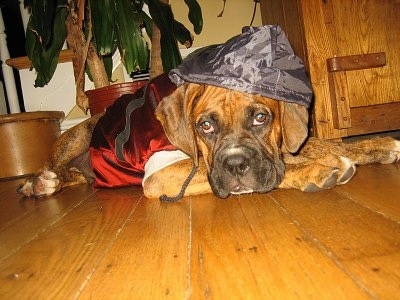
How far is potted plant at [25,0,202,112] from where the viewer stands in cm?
434

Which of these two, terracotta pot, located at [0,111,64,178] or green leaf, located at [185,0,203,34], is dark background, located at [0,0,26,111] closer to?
terracotta pot, located at [0,111,64,178]

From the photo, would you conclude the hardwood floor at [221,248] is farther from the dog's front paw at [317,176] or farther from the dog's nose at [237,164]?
the dog's nose at [237,164]

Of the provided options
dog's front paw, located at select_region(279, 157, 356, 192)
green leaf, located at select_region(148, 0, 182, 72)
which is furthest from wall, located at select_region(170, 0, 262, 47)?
dog's front paw, located at select_region(279, 157, 356, 192)

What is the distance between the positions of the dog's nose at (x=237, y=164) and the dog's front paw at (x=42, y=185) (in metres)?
2.01

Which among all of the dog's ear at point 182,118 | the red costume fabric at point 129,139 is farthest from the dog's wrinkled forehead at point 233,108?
the red costume fabric at point 129,139

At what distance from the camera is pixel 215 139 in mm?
2428

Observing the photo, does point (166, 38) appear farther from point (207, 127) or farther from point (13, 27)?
point (13, 27)

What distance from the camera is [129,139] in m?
2.92

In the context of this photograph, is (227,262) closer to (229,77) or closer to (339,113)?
(229,77)

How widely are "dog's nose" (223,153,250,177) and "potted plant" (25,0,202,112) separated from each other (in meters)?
2.40

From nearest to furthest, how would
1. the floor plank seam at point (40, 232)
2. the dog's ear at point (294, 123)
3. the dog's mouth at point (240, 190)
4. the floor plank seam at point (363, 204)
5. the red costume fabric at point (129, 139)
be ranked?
1. the floor plank seam at point (363, 204)
2. the floor plank seam at point (40, 232)
3. the dog's mouth at point (240, 190)
4. the dog's ear at point (294, 123)
5. the red costume fabric at point (129, 139)

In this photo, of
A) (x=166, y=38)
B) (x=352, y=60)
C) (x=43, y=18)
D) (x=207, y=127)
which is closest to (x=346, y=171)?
(x=207, y=127)

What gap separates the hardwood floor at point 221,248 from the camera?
1.17m

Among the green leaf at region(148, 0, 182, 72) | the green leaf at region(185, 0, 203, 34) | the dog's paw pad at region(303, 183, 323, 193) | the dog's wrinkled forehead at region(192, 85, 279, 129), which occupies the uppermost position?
the green leaf at region(185, 0, 203, 34)
